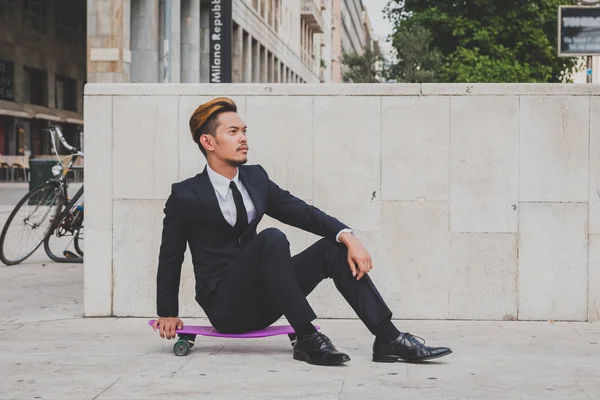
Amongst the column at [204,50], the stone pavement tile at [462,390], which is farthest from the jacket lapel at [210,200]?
the column at [204,50]

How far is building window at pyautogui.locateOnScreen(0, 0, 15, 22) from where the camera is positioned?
127 feet

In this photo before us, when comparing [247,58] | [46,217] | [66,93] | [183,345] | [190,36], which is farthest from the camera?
[66,93]

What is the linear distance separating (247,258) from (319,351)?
1.86 feet

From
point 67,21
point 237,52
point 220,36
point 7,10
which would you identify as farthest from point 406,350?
point 67,21

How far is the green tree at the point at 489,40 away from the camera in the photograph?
37.7m

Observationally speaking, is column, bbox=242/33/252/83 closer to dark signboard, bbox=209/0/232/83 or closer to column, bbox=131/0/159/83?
dark signboard, bbox=209/0/232/83

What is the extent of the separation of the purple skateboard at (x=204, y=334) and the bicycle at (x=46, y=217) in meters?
4.65

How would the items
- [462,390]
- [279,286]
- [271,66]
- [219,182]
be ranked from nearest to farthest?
[462,390]
[279,286]
[219,182]
[271,66]

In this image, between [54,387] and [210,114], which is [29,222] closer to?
[210,114]

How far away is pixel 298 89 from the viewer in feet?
22.2

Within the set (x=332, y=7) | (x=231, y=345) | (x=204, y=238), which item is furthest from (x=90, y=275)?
(x=332, y=7)

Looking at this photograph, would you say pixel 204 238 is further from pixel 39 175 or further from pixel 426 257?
pixel 39 175

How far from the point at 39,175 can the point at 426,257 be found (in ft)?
62.2

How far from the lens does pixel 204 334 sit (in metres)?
5.24
